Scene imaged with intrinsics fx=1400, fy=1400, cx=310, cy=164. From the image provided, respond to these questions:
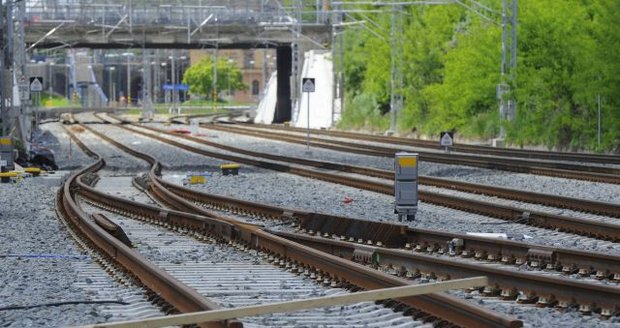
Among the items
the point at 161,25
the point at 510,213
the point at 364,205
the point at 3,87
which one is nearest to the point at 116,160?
the point at 3,87

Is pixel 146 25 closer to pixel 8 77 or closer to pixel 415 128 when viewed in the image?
pixel 415 128

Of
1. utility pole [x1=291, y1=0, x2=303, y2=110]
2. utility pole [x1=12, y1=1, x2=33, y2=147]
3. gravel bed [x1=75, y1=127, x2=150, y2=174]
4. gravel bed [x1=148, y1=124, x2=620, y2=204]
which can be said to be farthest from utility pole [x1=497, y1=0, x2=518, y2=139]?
utility pole [x1=291, y1=0, x2=303, y2=110]

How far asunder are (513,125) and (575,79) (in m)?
5.84

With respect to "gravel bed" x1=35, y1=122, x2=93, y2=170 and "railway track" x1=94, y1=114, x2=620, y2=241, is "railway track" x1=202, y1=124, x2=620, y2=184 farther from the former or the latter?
"gravel bed" x1=35, y1=122, x2=93, y2=170

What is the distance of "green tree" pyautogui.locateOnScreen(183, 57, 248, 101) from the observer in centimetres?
17462

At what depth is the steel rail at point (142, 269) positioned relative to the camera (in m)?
10.3

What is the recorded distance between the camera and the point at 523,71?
4675cm

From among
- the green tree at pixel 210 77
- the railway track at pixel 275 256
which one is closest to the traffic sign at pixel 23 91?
the railway track at pixel 275 256

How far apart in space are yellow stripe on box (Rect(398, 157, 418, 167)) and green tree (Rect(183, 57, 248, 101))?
153m

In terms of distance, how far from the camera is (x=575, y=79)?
43.3 m

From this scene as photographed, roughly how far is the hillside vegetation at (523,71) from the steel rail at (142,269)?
23608 mm

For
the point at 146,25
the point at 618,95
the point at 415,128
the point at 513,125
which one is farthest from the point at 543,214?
the point at 146,25

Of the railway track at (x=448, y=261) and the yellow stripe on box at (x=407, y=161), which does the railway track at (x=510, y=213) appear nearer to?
the yellow stripe on box at (x=407, y=161)

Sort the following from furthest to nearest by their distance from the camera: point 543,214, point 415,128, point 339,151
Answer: point 415,128 → point 339,151 → point 543,214
